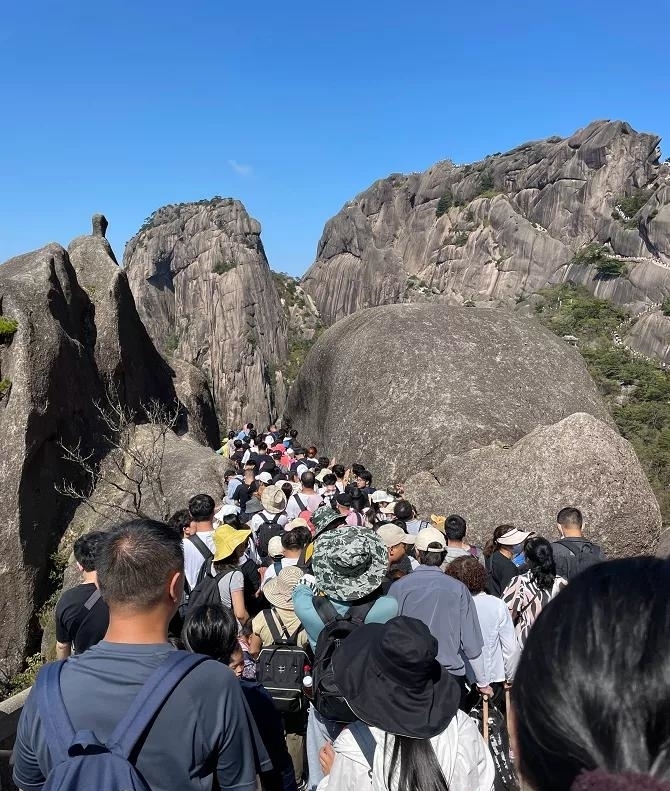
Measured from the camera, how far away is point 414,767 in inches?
83.3

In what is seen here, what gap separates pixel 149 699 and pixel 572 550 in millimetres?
4510

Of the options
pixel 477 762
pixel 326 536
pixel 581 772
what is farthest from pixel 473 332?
pixel 581 772

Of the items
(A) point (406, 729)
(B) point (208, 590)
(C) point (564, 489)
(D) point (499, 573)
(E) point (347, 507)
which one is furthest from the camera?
(C) point (564, 489)

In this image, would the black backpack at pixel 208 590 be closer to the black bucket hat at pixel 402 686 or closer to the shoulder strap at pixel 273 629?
the shoulder strap at pixel 273 629

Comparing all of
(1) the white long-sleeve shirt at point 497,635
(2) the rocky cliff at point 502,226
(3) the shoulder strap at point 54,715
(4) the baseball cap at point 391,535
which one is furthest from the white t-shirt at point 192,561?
(2) the rocky cliff at point 502,226

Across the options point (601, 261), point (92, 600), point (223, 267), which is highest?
point (223, 267)

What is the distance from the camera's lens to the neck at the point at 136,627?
2.14m

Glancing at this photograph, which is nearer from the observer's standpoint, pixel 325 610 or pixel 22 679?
pixel 325 610

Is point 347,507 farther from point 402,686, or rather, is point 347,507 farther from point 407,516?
point 402,686

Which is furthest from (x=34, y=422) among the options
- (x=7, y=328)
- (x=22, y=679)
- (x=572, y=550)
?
(x=572, y=550)

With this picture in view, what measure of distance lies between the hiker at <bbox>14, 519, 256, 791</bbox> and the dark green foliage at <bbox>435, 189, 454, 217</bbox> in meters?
70.6

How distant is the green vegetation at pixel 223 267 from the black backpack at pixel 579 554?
4896cm

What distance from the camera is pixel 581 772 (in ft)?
3.18

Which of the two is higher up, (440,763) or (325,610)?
(325,610)
